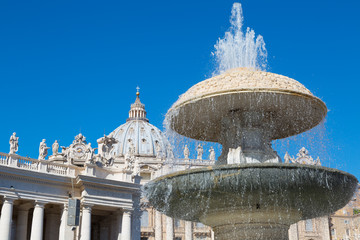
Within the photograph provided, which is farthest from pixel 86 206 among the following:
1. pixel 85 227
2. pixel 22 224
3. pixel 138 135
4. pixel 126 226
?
pixel 138 135

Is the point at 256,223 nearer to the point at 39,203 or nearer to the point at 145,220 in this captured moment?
the point at 39,203

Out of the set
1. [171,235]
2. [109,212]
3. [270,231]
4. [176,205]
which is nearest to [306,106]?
[270,231]

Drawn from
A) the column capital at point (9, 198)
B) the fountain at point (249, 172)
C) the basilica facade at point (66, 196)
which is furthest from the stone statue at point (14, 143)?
the fountain at point (249, 172)

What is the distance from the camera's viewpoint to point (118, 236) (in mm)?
34562

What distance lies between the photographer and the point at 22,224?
32.7m

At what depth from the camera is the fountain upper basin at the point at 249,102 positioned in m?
10.8

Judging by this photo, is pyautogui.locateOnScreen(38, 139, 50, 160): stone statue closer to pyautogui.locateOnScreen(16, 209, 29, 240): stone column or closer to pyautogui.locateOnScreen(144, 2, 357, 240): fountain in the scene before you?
pyautogui.locateOnScreen(16, 209, 29, 240): stone column

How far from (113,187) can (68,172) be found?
3.37m

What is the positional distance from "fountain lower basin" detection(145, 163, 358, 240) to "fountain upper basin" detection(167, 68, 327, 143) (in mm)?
2019

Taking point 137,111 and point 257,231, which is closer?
point 257,231

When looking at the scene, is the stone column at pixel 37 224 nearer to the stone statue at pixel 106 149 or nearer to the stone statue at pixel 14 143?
the stone statue at pixel 14 143

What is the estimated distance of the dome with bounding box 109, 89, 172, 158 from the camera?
12149 centimetres

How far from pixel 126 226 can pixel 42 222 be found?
6.05 meters

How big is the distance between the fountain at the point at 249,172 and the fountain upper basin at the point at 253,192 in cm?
2
